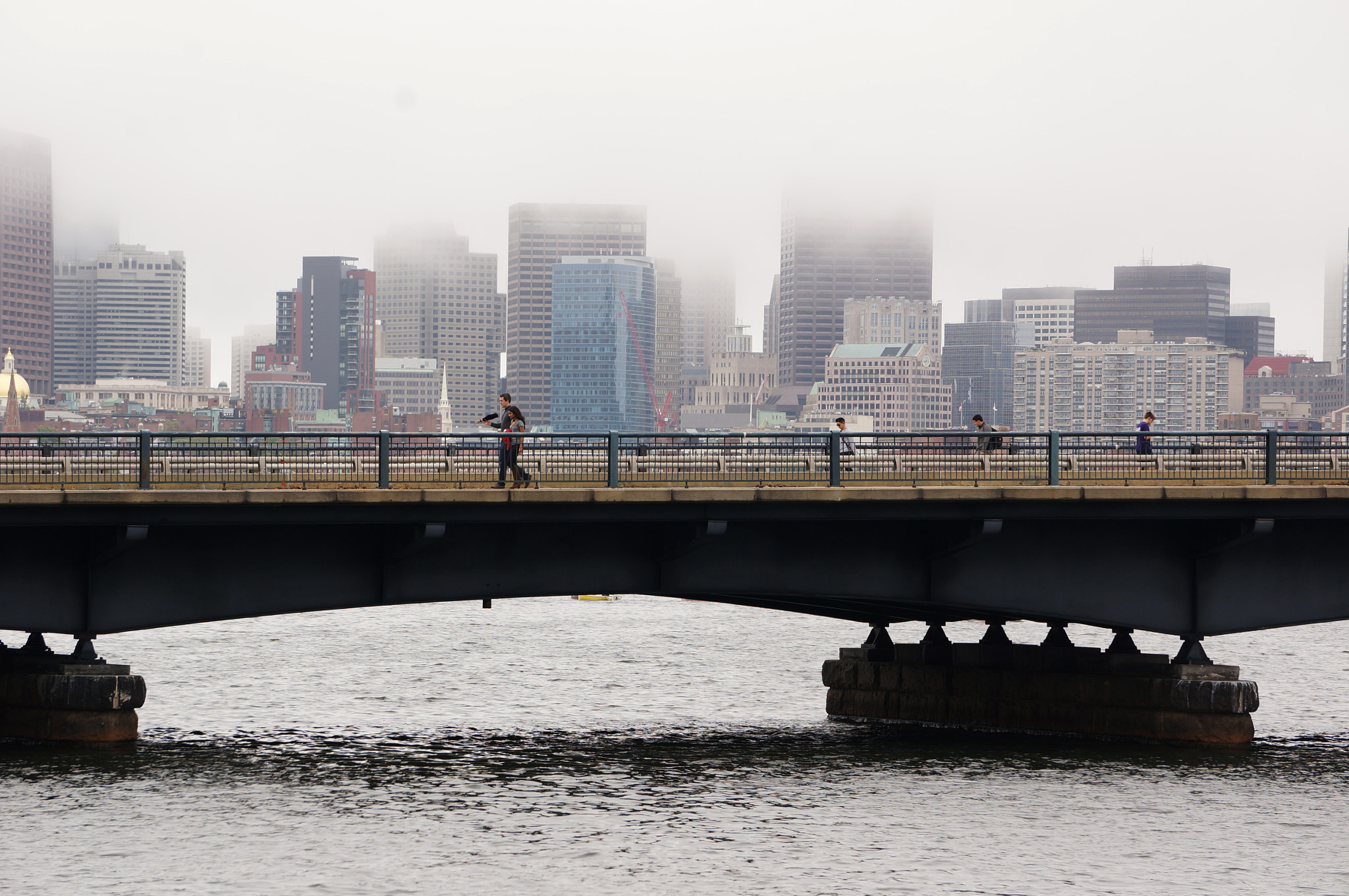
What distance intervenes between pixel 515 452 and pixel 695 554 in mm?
4400

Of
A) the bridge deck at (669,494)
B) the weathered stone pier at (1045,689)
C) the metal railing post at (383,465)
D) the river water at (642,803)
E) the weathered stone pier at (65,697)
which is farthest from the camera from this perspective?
the weathered stone pier at (1045,689)

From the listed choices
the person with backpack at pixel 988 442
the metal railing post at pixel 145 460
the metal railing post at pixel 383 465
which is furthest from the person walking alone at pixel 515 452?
the person with backpack at pixel 988 442

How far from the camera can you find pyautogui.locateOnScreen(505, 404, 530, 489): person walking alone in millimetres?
32094

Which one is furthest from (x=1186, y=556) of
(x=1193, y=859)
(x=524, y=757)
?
(x=524, y=757)

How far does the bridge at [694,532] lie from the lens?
30953mm

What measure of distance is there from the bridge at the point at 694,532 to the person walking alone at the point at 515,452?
70 centimetres

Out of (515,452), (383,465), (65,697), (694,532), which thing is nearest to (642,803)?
(694,532)

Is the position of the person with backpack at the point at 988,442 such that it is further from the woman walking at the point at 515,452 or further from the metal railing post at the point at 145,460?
the metal railing post at the point at 145,460

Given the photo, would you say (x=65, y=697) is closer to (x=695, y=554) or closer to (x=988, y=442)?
(x=695, y=554)

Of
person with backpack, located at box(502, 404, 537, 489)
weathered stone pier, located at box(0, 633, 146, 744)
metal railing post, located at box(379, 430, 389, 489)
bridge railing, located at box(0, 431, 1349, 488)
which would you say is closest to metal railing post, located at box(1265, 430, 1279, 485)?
bridge railing, located at box(0, 431, 1349, 488)

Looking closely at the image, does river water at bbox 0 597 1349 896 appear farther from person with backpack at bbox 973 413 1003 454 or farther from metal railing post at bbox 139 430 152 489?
person with backpack at bbox 973 413 1003 454

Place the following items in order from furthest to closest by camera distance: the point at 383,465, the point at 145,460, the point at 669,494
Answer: the point at 669,494 → the point at 383,465 → the point at 145,460

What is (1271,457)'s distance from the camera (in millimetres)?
35250

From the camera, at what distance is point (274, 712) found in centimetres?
4525
